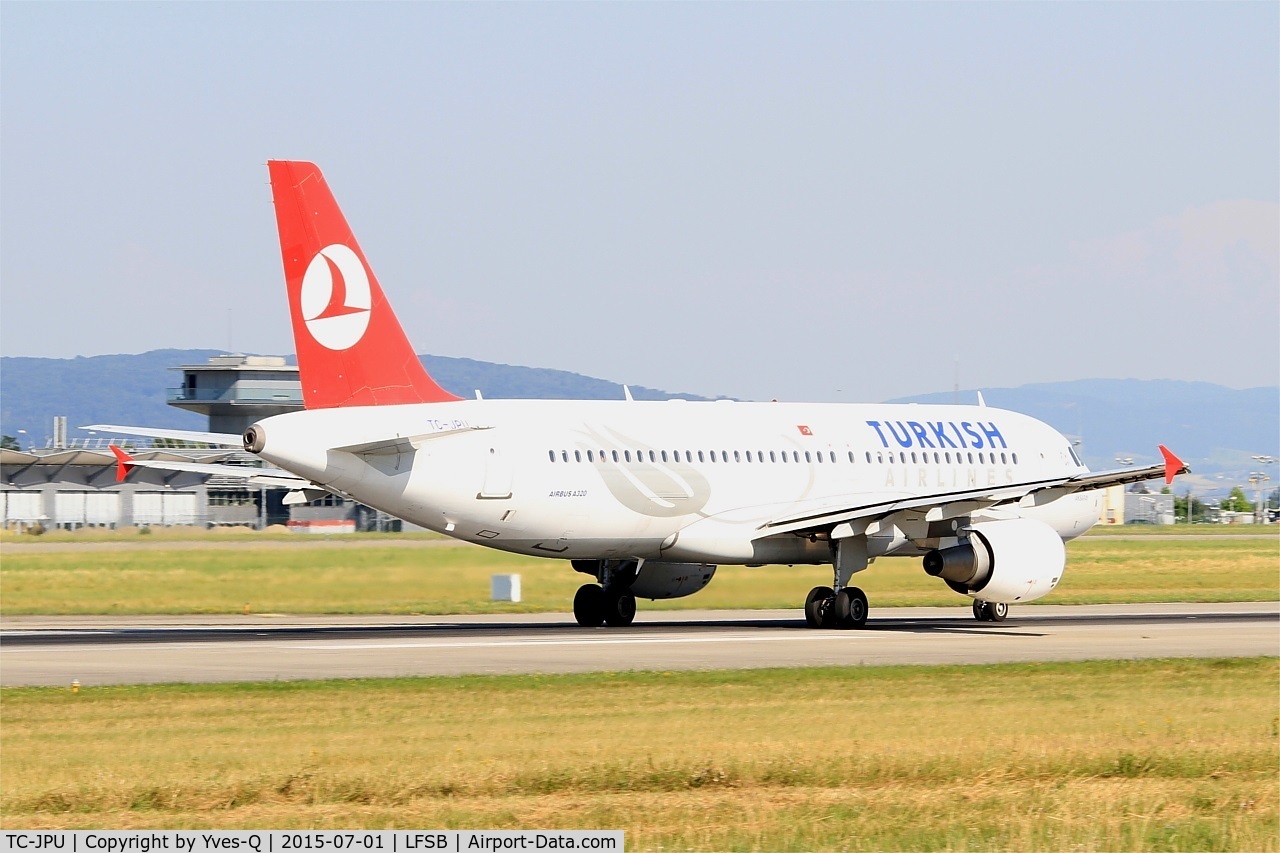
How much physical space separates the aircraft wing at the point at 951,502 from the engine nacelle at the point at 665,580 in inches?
84.9

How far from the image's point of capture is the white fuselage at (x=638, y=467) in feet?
98.4

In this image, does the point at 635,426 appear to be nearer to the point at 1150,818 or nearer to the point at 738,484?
the point at 738,484

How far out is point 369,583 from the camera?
37000mm

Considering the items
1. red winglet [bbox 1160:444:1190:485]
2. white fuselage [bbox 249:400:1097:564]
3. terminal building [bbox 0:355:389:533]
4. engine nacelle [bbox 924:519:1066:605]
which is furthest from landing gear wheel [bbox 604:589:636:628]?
terminal building [bbox 0:355:389:533]

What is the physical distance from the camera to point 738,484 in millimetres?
34750

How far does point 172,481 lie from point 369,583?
225 feet

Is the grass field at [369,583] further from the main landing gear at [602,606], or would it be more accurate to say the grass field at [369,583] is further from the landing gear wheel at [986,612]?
the landing gear wheel at [986,612]

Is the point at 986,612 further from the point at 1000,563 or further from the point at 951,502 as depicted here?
the point at 951,502

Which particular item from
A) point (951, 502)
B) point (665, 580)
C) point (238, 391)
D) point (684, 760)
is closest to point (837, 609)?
point (951, 502)

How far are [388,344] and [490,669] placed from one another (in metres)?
8.15

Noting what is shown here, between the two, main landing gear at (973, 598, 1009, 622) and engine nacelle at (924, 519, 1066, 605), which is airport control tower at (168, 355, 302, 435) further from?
engine nacelle at (924, 519, 1066, 605)

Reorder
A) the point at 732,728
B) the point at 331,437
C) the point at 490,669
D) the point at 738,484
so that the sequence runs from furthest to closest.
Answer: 1. the point at 738,484
2. the point at 331,437
3. the point at 490,669
4. the point at 732,728

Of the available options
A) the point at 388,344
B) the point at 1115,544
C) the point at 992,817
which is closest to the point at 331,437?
the point at 388,344
